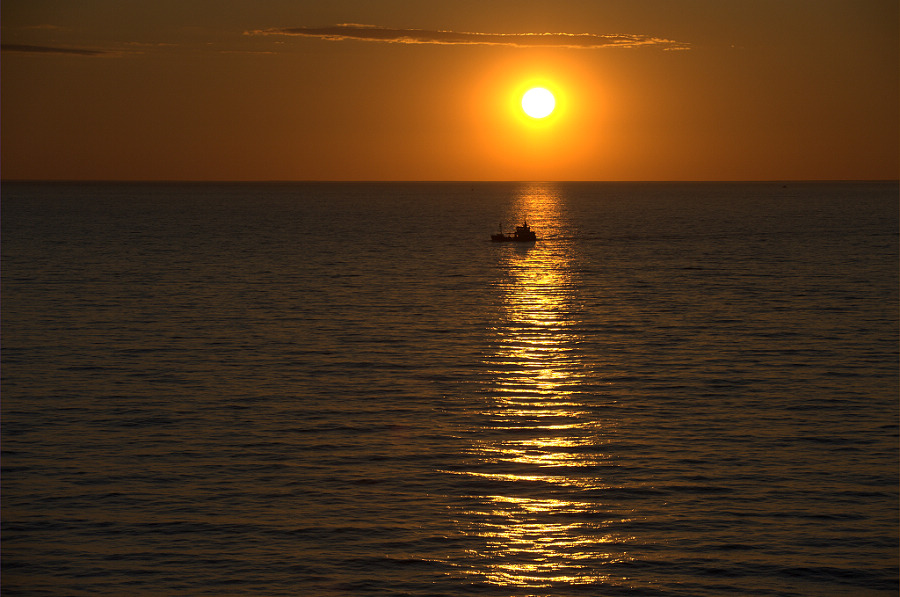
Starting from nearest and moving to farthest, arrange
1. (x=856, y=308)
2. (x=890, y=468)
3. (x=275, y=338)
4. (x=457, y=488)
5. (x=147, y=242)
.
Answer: (x=457, y=488) → (x=890, y=468) → (x=275, y=338) → (x=856, y=308) → (x=147, y=242)

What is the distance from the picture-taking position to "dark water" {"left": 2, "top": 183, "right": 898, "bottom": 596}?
24406mm

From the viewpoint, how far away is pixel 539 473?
30594 millimetres

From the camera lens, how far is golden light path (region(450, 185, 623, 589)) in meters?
24.4

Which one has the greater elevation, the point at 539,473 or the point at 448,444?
the point at 448,444

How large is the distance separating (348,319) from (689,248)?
7543 centimetres

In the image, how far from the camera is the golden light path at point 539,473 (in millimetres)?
24359

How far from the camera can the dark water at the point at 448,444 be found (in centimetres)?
2441

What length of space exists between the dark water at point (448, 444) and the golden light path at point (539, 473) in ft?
0.32

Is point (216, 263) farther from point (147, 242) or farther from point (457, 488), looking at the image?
point (457, 488)

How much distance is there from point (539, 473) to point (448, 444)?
14.1ft

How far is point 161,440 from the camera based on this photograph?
3447 cm

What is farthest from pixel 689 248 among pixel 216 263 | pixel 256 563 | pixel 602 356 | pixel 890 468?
pixel 256 563

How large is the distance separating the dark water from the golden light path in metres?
0.10

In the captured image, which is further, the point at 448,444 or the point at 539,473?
the point at 448,444
